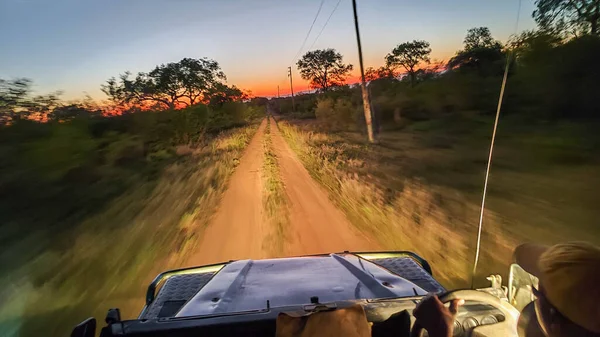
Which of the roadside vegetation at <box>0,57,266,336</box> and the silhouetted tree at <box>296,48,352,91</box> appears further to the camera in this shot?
the silhouetted tree at <box>296,48,352,91</box>

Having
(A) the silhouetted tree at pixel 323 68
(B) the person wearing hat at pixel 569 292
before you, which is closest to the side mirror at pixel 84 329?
(B) the person wearing hat at pixel 569 292

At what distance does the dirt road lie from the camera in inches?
242

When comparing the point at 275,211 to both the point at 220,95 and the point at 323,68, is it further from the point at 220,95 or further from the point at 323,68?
the point at 323,68

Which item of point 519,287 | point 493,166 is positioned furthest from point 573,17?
point 519,287

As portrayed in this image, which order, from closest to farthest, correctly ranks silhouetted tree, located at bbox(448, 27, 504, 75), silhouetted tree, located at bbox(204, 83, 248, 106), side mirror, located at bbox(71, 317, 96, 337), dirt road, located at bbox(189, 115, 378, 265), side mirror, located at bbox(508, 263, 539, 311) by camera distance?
A: side mirror, located at bbox(71, 317, 96, 337) → side mirror, located at bbox(508, 263, 539, 311) → dirt road, located at bbox(189, 115, 378, 265) → silhouetted tree, located at bbox(448, 27, 504, 75) → silhouetted tree, located at bbox(204, 83, 248, 106)

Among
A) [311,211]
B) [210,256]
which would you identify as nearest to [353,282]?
[210,256]

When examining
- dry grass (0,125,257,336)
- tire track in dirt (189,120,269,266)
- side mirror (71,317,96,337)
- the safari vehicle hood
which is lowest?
tire track in dirt (189,120,269,266)

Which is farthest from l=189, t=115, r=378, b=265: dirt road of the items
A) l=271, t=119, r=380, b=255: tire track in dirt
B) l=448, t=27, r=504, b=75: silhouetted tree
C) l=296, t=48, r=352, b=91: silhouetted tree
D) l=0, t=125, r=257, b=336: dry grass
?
l=296, t=48, r=352, b=91: silhouetted tree

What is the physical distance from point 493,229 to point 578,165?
152 inches

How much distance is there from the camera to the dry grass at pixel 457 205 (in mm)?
5965

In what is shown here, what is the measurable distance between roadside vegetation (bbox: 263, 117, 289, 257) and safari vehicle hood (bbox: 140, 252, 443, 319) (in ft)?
9.81

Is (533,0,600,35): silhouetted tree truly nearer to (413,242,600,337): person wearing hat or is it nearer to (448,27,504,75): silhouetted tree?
(448,27,504,75): silhouetted tree

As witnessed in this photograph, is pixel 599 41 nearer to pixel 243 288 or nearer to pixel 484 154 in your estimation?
pixel 484 154

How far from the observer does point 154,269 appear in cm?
561
